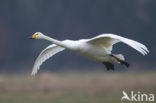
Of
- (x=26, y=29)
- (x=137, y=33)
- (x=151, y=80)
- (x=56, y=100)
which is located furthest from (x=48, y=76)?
(x=26, y=29)

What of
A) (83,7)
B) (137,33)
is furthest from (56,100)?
(83,7)

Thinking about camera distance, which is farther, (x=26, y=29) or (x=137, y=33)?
(x=26, y=29)

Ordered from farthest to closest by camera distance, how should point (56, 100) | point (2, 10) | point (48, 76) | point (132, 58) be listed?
point (2, 10), point (132, 58), point (48, 76), point (56, 100)

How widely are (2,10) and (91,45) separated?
10.4m

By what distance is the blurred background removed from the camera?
10.8m

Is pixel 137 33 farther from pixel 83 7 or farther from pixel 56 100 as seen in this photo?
pixel 56 100

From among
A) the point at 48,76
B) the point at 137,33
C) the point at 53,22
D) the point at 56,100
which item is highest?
the point at 53,22

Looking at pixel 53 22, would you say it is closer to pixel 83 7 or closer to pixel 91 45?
pixel 83 7

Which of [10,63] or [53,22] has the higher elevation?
[53,22]

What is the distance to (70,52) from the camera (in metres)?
15.7

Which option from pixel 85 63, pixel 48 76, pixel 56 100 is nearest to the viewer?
pixel 56 100

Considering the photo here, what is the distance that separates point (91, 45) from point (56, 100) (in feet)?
12.1

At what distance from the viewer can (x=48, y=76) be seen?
11.6 meters

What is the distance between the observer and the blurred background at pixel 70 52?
35.6 feet
